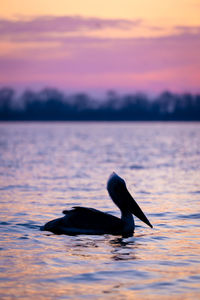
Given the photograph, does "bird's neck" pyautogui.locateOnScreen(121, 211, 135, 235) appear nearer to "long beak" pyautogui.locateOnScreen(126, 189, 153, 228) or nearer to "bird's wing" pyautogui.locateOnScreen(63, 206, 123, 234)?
"long beak" pyautogui.locateOnScreen(126, 189, 153, 228)

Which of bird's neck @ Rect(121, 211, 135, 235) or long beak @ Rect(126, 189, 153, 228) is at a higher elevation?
long beak @ Rect(126, 189, 153, 228)

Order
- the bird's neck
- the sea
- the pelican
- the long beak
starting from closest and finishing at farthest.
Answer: the sea < the pelican < the bird's neck < the long beak

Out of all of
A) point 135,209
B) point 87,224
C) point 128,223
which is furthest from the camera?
point 135,209

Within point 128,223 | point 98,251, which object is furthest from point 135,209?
point 98,251

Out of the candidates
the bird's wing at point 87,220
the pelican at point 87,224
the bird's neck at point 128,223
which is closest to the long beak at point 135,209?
the bird's neck at point 128,223

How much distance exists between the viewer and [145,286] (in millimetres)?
6336

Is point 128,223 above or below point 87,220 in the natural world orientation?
below

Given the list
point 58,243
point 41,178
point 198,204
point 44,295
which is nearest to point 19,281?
point 44,295

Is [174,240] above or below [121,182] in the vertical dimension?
below

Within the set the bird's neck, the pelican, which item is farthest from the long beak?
the pelican

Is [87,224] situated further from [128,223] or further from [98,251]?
[98,251]

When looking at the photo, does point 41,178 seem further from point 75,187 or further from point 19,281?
point 19,281

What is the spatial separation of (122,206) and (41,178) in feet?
29.6

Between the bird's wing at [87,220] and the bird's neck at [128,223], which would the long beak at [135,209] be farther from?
the bird's wing at [87,220]
